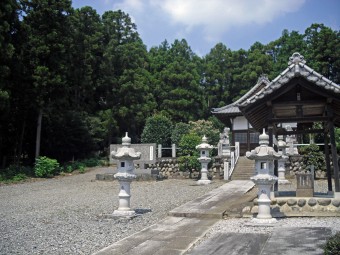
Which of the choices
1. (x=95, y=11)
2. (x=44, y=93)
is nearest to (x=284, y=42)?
(x=95, y=11)

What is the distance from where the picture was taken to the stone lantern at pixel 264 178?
28.2 feet

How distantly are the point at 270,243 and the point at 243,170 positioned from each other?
15216 millimetres

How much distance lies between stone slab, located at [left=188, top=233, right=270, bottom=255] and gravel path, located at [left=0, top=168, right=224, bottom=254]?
1.96 m

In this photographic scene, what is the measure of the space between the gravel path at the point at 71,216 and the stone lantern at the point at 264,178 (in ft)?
9.01

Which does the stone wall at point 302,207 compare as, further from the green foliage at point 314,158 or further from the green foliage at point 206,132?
the green foliage at point 206,132

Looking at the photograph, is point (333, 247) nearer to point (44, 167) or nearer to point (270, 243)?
point (270, 243)

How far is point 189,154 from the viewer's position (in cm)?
2352

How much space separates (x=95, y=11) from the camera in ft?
116

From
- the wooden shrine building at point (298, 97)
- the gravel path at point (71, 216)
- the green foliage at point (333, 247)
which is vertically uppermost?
the wooden shrine building at point (298, 97)

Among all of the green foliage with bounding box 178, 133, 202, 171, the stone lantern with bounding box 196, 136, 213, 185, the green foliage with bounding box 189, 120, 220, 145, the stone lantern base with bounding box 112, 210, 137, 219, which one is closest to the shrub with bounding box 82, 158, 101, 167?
the green foliage with bounding box 189, 120, 220, 145

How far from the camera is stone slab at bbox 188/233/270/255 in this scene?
611 cm

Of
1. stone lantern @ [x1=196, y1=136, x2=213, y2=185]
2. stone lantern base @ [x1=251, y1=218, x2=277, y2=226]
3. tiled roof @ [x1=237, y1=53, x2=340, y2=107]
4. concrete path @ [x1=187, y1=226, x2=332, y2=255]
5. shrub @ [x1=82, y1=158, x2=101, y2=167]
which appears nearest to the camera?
concrete path @ [x1=187, y1=226, x2=332, y2=255]

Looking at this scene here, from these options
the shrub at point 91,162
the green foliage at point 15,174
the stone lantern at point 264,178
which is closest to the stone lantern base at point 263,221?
the stone lantern at point 264,178

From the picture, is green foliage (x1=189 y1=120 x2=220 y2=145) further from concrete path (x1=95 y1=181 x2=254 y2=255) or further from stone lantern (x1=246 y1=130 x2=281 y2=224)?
stone lantern (x1=246 y1=130 x2=281 y2=224)
